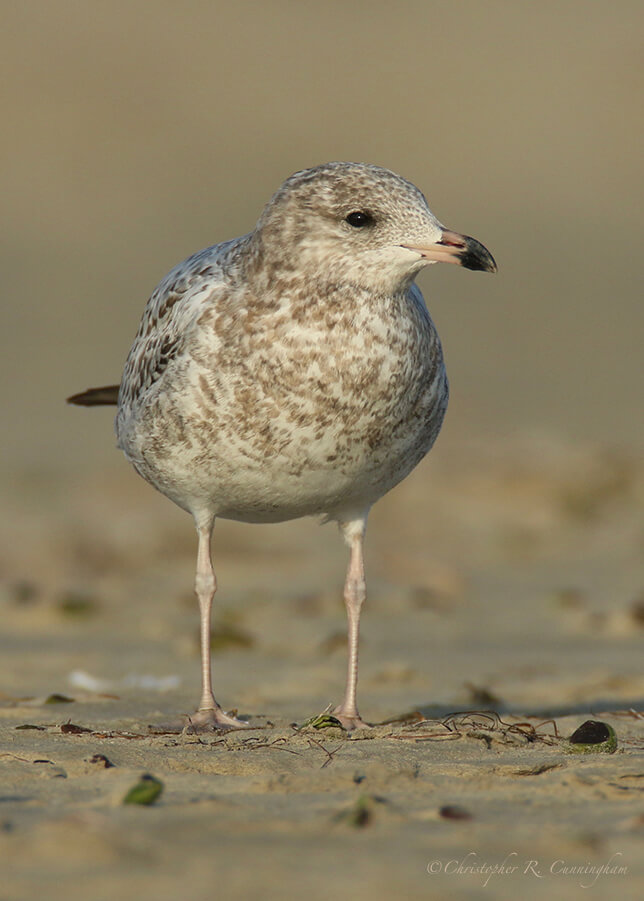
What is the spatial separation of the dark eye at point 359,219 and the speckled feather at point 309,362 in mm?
17

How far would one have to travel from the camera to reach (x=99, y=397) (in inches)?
317

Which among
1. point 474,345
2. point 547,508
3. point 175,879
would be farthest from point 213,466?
point 474,345

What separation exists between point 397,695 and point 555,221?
27416mm

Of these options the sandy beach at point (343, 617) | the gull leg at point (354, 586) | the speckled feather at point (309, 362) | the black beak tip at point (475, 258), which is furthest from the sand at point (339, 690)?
the black beak tip at point (475, 258)

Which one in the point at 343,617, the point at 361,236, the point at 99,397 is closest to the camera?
the point at 361,236

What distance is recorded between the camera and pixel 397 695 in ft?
24.8

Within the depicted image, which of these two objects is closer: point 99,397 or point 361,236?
point 361,236

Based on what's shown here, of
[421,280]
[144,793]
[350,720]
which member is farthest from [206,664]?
[421,280]

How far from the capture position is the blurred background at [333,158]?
A: 66.5ft

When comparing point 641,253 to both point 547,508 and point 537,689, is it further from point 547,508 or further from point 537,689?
point 537,689

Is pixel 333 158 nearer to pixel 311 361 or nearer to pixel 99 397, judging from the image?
pixel 99 397

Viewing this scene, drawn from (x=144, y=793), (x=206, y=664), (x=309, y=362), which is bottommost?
(x=206, y=664)

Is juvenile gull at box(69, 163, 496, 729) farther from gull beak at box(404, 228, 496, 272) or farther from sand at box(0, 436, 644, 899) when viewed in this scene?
sand at box(0, 436, 644, 899)

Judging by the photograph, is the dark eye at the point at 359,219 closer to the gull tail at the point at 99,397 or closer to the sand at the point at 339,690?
the sand at the point at 339,690
